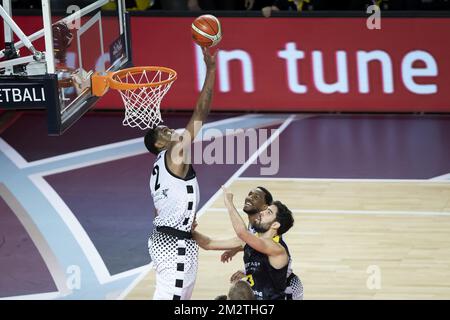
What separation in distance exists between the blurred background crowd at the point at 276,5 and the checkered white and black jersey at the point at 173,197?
8384mm

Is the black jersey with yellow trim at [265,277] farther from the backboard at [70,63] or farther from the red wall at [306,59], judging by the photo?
the red wall at [306,59]

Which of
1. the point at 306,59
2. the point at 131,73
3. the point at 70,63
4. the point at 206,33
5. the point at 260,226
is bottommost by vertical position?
the point at 306,59

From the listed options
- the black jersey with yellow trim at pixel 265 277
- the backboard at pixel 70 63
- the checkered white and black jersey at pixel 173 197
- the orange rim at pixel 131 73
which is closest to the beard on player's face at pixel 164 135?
the checkered white and black jersey at pixel 173 197

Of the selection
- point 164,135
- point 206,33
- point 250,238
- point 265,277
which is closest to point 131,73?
point 164,135

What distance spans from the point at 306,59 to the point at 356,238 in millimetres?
5338

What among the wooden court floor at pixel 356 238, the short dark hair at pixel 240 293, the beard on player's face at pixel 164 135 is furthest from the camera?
the wooden court floor at pixel 356 238

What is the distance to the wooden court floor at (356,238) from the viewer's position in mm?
10477

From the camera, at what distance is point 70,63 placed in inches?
384

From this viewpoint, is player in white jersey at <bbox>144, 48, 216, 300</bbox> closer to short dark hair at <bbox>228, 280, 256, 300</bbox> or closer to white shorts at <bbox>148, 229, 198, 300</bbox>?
white shorts at <bbox>148, 229, 198, 300</bbox>

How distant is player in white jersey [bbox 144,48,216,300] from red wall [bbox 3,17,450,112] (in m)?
8.17

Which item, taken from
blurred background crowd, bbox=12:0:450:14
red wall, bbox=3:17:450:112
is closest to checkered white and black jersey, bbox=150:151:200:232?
red wall, bbox=3:17:450:112

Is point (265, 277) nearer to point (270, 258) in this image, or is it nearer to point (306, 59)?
point (270, 258)

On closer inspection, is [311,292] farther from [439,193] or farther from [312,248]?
[439,193]

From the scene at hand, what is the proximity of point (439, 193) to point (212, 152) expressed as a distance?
11.8ft
